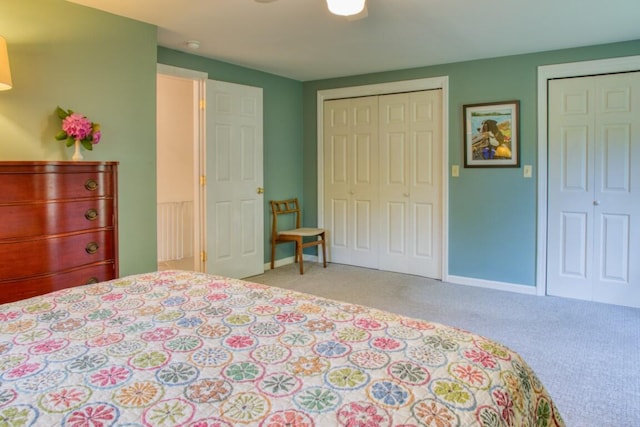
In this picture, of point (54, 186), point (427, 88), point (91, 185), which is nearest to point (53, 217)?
point (54, 186)

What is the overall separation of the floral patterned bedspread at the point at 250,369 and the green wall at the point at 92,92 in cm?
166

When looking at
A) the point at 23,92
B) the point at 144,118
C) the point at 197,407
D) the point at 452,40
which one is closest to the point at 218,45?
the point at 144,118

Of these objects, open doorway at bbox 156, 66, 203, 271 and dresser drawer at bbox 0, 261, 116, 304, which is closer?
dresser drawer at bbox 0, 261, 116, 304

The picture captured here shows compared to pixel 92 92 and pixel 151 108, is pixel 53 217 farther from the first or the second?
pixel 151 108

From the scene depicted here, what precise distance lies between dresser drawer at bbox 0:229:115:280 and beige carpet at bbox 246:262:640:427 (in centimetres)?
218

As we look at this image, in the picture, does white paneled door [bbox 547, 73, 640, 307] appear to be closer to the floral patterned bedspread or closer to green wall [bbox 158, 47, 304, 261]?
green wall [bbox 158, 47, 304, 261]

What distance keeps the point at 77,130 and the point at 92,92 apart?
0.42 meters

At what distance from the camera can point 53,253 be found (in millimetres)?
2422

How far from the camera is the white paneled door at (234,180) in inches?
178

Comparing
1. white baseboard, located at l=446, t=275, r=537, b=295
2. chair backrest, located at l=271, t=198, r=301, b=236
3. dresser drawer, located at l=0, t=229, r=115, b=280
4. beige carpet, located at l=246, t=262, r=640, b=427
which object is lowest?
beige carpet, located at l=246, t=262, r=640, b=427

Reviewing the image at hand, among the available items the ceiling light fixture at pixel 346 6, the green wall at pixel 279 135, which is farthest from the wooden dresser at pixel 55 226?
the green wall at pixel 279 135

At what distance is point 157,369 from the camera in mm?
1079

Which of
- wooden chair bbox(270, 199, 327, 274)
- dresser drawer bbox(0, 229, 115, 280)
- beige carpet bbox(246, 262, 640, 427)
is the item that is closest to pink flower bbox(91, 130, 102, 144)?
dresser drawer bbox(0, 229, 115, 280)

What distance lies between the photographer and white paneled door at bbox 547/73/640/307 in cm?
385
